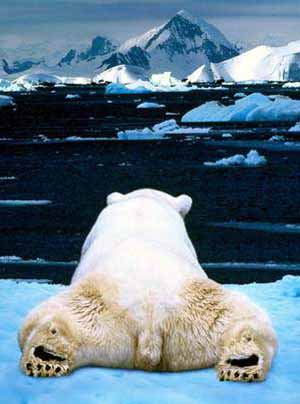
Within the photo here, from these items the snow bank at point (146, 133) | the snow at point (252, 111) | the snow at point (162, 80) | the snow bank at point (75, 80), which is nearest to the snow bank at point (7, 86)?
the snow at point (162, 80)

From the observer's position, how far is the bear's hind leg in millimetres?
3676

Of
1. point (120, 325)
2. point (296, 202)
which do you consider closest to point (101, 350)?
point (120, 325)

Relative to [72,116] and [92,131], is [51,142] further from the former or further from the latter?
[72,116]

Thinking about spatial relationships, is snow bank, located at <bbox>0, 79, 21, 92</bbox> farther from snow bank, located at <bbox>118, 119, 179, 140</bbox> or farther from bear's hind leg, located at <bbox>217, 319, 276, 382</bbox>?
bear's hind leg, located at <bbox>217, 319, 276, 382</bbox>

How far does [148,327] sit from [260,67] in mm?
144479

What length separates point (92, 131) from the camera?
132ft

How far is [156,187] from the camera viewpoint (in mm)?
20016

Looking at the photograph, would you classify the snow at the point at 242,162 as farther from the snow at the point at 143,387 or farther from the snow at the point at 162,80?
the snow at the point at 162,80

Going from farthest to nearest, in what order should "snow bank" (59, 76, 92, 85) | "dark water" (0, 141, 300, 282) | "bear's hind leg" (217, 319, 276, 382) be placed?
"snow bank" (59, 76, 92, 85) → "dark water" (0, 141, 300, 282) → "bear's hind leg" (217, 319, 276, 382)

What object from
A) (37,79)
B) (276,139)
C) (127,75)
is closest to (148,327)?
(276,139)

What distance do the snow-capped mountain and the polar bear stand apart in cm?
12590

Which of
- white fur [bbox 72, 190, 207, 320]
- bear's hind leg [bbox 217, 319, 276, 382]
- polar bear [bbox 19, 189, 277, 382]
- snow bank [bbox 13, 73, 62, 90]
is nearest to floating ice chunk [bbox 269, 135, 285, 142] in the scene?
white fur [bbox 72, 190, 207, 320]

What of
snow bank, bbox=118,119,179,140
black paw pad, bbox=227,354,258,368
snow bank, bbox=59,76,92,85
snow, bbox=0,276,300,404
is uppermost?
black paw pad, bbox=227,354,258,368

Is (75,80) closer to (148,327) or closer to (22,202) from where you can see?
(22,202)
